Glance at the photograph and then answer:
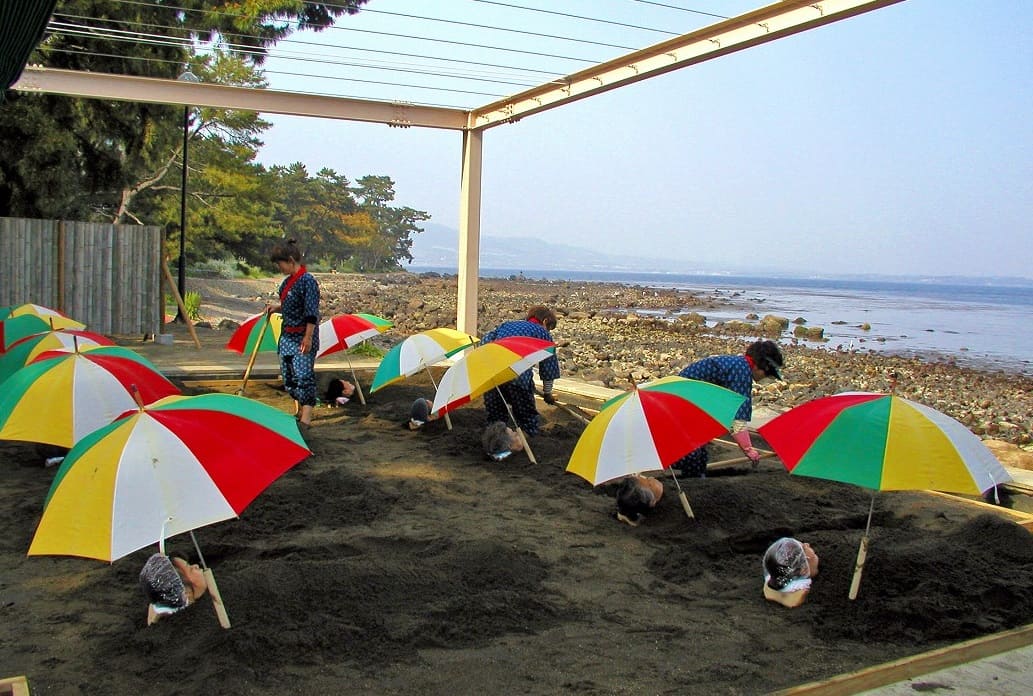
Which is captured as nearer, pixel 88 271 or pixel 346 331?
pixel 346 331

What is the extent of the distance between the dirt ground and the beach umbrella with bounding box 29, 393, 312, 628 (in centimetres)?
46

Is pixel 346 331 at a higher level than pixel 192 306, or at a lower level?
higher

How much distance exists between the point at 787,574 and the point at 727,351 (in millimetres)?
20024

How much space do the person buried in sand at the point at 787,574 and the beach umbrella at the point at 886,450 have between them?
25cm

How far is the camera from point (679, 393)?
545cm

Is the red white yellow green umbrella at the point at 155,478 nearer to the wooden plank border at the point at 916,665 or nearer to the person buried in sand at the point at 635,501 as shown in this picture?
the wooden plank border at the point at 916,665

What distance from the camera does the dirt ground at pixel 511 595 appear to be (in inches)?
145

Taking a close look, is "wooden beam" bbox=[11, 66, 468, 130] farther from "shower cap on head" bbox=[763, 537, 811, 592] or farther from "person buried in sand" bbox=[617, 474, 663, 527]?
"shower cap on head" bbox=[763, 537, 811, 592]

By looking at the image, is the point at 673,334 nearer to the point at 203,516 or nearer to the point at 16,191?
the point at 16,191

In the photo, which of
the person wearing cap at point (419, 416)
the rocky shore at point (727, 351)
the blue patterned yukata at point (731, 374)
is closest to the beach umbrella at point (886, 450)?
the blue patterned yukata at point (731, 374)

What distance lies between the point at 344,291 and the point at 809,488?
38.5 metres

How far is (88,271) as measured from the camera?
1323 cm

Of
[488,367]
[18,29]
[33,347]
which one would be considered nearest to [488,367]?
[488,367]

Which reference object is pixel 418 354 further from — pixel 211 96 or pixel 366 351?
pixel 366 351
